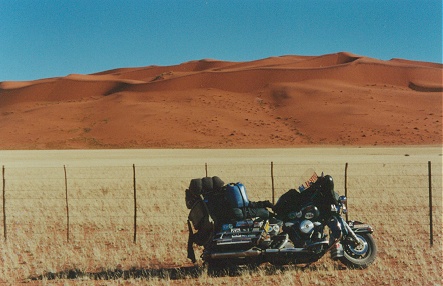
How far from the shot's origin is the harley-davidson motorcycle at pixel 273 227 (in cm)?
947

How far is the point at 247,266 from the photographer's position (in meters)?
10.1

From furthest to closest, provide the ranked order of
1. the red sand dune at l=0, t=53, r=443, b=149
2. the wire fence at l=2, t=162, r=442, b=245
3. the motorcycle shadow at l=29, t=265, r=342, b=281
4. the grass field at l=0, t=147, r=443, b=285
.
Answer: the red sand dune at l=0, t=53, r=443, b=149, the wire fence at l=2, t=162, r=442, b=245, the motorcycle shadow at l=29, t=265, r=342, b=281, the grass field at l=0, t=147, r=443, b=285

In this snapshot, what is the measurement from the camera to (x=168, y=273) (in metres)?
9.95

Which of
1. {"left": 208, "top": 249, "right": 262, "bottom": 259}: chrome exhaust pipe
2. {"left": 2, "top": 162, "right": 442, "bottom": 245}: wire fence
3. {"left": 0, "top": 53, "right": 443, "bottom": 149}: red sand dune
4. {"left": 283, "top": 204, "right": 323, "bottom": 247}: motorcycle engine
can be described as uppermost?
{"left": 0, "top": 53, "right": 443, "bottom": 149}: red sand dune

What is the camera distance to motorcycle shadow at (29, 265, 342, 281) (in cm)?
976

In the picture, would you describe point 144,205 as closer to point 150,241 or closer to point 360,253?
point 150,241

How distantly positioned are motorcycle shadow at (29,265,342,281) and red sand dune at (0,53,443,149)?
2868 inches

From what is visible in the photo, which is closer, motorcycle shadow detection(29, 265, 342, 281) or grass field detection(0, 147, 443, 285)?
grass field detection(0, 147, 443, 285)

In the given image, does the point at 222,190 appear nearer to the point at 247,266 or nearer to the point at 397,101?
the point at 247,266

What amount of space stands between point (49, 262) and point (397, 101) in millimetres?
103571

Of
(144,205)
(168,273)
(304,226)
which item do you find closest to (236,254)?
(304,226)

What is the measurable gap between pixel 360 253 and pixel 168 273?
2.89 metres

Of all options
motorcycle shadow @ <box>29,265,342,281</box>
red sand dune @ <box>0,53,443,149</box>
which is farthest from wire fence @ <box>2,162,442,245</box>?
red sand dune @ <box>0,53,443,149</box>

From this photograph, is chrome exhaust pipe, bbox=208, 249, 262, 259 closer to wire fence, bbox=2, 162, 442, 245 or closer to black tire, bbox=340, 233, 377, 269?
black tire, bbox=340, 233, 377, 269
